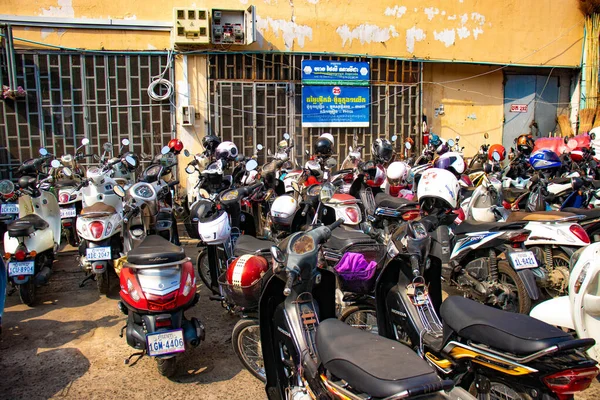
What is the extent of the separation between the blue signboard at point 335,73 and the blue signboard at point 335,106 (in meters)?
0.11

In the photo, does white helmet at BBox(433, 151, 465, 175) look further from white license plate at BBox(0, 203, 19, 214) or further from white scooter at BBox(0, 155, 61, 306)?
white license plate at BBox(0, 203, 19, 214)

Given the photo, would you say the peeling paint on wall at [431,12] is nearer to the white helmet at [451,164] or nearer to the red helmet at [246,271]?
the white helmet at [451,164]

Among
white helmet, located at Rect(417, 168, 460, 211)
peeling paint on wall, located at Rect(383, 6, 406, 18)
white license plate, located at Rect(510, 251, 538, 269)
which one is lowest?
white license plate, located at Rect(510, 251, 538, 269)

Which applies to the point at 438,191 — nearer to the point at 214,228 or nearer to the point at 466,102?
the point at 214,228

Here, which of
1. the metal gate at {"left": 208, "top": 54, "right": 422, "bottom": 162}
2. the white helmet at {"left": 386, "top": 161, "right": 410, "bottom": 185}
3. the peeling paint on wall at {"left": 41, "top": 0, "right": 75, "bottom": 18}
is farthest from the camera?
the metal gate at {"left": 208, "top": 54, "right": 422, "bottom": 162}

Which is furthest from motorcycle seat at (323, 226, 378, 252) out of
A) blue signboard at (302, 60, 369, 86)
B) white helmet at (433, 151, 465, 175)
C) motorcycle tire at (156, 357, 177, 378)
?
blue signboard at (302, 60, 369, 86)

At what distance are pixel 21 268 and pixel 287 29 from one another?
7.19 meters

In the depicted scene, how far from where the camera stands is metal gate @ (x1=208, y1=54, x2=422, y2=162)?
973 centimetres

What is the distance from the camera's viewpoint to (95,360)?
386 cm

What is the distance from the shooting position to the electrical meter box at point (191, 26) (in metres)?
9.05

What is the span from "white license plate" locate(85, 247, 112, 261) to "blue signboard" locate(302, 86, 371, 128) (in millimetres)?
6103

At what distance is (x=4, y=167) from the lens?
344 inches

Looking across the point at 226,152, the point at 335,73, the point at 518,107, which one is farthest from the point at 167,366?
the point at 518,107

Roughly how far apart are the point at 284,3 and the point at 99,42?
373 centimetres
